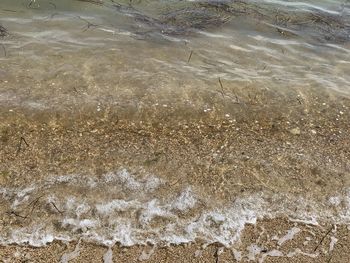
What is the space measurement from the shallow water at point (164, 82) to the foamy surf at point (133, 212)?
0.04ft

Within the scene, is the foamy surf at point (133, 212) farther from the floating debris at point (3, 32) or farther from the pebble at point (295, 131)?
the floating debris at point (3, 32)

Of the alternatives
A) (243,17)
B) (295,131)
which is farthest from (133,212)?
(243,17)

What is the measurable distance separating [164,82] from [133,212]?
2.93 m

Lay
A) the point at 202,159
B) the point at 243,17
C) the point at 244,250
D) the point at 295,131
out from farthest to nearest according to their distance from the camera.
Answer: the point at 243,17
the point at 295,131
the point at 202,159
the point at 244,250

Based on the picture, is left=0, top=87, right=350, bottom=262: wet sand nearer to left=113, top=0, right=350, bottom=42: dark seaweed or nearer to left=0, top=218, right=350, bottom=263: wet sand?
left=0, top=218, right=350, bottom=263: wet sand

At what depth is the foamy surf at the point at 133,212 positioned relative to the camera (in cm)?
401

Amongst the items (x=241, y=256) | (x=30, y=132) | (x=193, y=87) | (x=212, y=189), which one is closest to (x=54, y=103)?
(x=30, y=132)

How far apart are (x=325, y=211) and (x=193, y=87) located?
297 centimetres

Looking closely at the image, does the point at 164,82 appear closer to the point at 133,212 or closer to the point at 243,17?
the point at 133,212

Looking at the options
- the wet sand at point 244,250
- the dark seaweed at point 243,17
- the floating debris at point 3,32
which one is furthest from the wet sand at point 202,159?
the dark seaweed at point 243,17

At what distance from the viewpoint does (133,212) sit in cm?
430

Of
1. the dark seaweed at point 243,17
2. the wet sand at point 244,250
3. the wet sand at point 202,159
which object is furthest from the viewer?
the dark seaweed at point 243,17

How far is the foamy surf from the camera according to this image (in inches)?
158

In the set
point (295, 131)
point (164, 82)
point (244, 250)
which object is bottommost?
point (244, 250)
